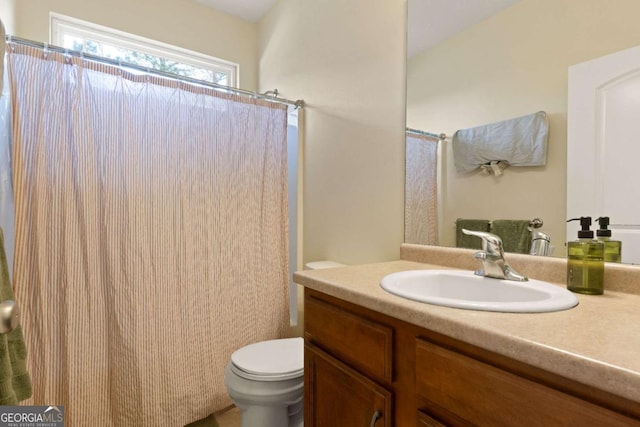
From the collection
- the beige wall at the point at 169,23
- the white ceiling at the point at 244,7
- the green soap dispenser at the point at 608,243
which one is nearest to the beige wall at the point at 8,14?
the beige wall at the point at 169,23

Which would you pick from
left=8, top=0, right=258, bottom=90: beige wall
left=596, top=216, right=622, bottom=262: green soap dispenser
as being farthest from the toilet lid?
left=8, top=0, right=258, bottom=90: beige wall

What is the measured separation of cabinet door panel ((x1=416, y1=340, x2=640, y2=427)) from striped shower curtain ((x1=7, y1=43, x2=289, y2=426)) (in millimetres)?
1341

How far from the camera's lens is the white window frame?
1.89 meters

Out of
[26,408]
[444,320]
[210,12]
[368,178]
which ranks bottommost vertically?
[26,408]

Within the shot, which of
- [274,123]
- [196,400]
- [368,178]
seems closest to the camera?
[368,178]

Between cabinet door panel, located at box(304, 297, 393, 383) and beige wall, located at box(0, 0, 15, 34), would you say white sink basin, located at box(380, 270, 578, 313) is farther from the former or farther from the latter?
beige wall, located at box(0, 0, 15, 34)

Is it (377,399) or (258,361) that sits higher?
(377,399)

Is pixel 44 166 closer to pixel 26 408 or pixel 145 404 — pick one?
pixel 26 408

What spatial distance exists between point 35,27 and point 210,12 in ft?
3.59

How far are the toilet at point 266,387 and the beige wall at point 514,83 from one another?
0.85m

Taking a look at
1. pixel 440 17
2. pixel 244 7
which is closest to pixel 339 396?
pixel 440 17

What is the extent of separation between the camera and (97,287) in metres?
1.42

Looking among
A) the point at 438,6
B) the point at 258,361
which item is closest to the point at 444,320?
the point at 258,361

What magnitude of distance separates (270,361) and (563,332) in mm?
1117
